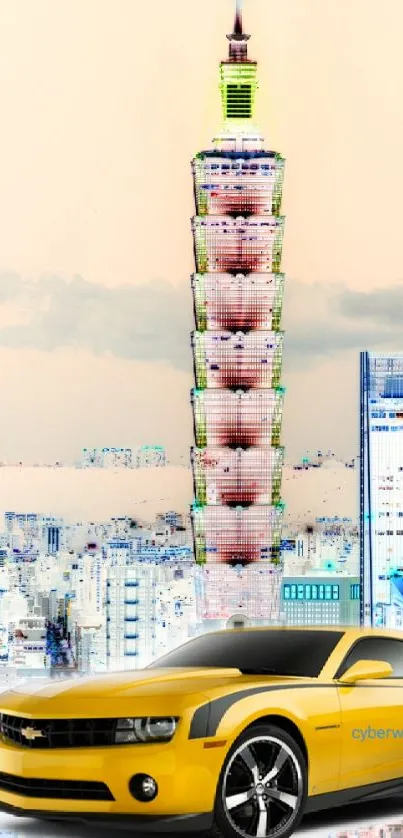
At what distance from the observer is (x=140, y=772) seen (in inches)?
255

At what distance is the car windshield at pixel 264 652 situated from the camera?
7277 mm

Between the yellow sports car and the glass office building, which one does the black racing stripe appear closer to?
the yellow sports car

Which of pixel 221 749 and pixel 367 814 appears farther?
pixel 367 814

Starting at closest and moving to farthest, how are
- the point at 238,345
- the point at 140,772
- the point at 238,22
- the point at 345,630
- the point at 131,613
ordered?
the point at 140,772 → the point at 345,630 → the point at 238,345 → the point at 238,22 → the point at 131,613

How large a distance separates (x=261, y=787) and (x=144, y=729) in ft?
1.87

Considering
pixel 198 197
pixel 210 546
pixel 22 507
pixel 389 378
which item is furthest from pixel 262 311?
pixel 22 507

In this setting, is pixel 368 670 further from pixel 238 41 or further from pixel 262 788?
pixel 238 41

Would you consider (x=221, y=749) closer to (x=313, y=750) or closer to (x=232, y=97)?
(x=313, y=750)

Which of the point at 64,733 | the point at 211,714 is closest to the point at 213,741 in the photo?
the point at 211,714

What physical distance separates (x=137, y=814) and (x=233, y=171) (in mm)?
87617

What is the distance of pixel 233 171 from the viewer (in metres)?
92.6

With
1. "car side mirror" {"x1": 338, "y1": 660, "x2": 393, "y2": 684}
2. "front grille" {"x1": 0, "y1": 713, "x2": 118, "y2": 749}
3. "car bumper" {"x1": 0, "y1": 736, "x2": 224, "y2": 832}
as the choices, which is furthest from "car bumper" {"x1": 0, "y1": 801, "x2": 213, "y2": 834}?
"car side mirror" {"x1": 338, "y1": 660, "x2": 393, "y2": 684}

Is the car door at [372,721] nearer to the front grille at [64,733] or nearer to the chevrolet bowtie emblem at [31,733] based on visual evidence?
the front grille at [64,733]

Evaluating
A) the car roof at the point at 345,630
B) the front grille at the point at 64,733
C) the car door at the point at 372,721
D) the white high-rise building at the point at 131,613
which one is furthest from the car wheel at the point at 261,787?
the white high-rise building at the point at 131,613
